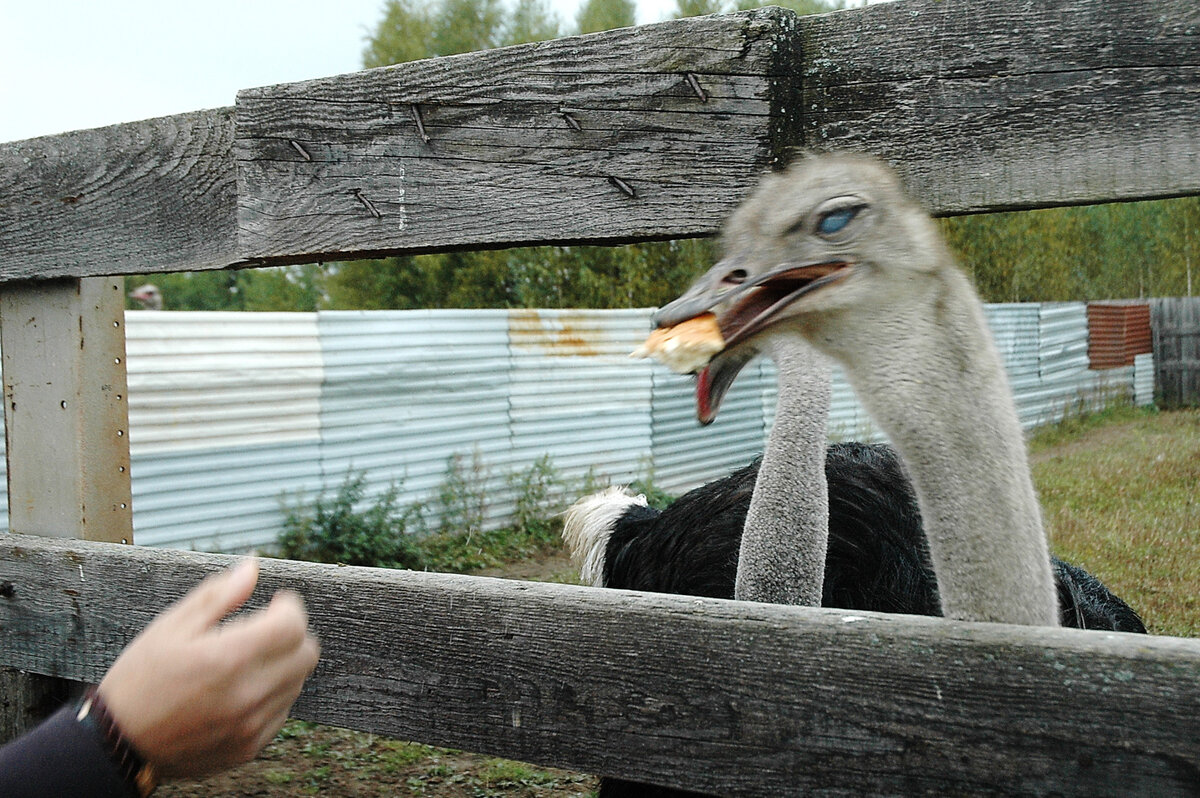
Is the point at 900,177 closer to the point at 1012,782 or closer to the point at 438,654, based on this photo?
the point at 1012,782

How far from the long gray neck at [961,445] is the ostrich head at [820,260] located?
0.03 meters

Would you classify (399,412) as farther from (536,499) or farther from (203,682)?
(203,682)

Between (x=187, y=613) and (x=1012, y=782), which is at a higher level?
(x=187, y=613)

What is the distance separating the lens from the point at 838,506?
9.68ft

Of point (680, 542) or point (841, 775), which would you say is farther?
point (680, 542)

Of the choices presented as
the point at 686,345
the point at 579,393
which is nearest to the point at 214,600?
the point at 686,345

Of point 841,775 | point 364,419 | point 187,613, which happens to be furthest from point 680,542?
point 364,419

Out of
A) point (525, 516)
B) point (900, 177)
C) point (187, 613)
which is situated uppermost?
point (900, 177)

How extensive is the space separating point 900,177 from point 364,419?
6.28 m

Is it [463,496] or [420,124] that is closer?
[420,124]

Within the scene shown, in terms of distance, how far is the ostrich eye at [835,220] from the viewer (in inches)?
54.6

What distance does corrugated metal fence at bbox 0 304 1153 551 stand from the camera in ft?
20.1

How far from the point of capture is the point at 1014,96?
121 centimetres

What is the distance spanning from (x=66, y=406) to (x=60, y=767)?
52.0 inches
